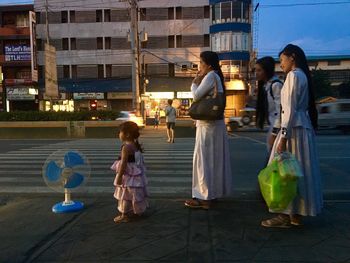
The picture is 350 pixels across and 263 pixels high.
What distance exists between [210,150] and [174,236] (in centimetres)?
131

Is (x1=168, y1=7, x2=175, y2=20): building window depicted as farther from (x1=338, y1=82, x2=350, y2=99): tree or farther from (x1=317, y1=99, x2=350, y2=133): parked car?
(x1=317, y1=99, x2=350, y2=133): parked car

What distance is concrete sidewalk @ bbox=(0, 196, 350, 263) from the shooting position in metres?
4.13

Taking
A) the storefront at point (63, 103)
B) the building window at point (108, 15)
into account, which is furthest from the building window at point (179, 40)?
the storefront at point (63, 103)

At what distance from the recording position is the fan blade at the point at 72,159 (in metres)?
6.00

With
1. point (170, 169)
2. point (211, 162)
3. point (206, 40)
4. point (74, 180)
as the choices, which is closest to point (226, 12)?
point (206, 40)

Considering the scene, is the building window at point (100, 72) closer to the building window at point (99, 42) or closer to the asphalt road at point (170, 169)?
the building window at point (99, 42)

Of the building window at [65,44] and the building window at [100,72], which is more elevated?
the building window at [65,44]

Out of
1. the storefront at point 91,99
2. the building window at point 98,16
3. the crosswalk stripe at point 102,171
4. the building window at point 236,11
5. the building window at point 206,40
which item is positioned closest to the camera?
the crosswalk stripe at point 102,171

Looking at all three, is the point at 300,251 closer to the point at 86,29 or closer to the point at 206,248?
the point at 206,248

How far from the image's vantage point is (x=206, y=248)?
14.1 ft

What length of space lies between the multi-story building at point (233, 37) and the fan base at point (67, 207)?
37.4 meters

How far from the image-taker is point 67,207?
5914 mm

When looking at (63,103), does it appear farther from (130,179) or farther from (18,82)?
(130,179)

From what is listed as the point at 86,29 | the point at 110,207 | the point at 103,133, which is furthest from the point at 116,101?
A: the point at 110,207
